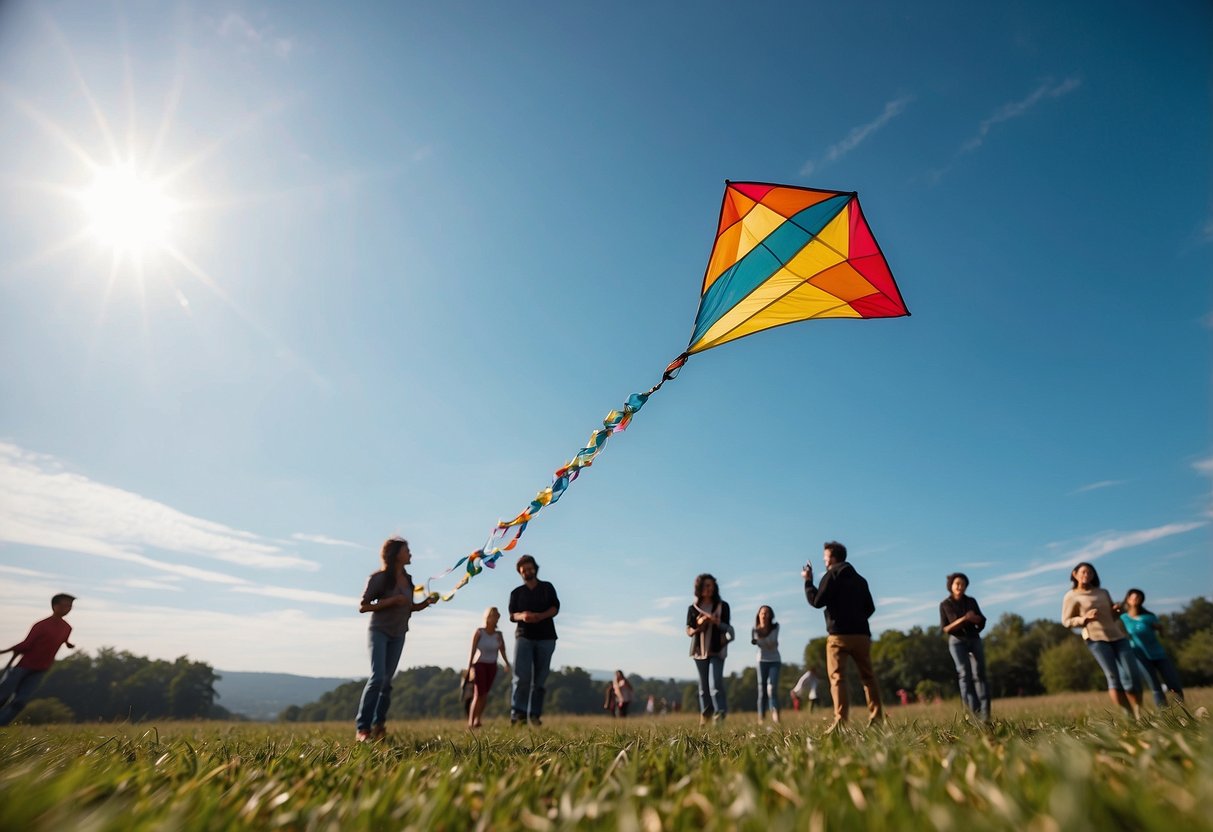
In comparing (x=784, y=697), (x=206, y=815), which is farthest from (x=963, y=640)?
(x=784, y=697)

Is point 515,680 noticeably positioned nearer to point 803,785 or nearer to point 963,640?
point 963,640

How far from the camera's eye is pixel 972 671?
7.98 metres

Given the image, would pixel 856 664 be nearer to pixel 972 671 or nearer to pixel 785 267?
pixel 972 671

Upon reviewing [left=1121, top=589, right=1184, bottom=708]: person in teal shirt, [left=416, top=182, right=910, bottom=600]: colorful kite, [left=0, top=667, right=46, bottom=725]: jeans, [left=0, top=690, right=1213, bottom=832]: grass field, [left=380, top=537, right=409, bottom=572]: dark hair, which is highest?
[left=416, top=182, right=910, bottom=600]: colorful kite

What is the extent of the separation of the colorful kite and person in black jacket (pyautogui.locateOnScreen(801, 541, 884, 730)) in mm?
3098

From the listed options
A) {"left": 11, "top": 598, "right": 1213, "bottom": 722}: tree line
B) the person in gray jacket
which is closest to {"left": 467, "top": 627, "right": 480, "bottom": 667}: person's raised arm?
the person in gray jacket

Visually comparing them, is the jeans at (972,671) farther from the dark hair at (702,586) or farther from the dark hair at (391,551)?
the dark hair at (391,551)

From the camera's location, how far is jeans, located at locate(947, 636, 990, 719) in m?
7.88

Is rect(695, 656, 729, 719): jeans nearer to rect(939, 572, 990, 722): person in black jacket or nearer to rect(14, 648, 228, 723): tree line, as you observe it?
rect(939, 572, 990, 722): person in black jacket

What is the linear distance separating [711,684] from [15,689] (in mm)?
9393

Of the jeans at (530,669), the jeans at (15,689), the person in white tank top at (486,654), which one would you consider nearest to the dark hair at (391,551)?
the jeans at (530,669)

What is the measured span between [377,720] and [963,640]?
7445mm

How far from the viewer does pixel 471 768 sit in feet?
9.76

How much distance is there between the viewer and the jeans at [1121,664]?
751 centimetres
